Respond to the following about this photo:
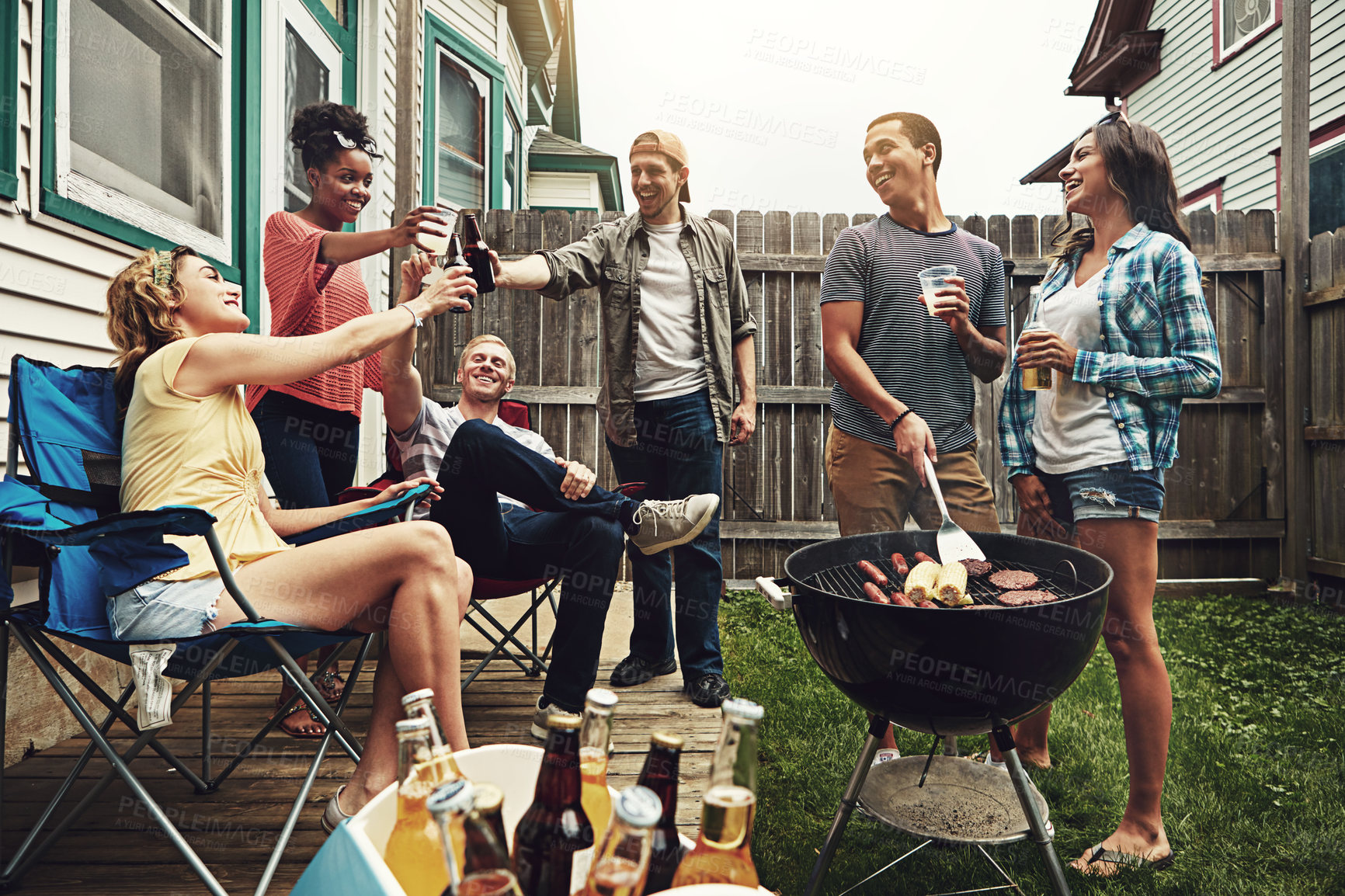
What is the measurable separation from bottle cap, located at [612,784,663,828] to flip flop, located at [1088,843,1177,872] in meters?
1.68

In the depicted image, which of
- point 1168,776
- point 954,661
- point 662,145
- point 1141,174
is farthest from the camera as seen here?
point 662,145

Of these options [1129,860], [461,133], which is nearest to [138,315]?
[1129,860]

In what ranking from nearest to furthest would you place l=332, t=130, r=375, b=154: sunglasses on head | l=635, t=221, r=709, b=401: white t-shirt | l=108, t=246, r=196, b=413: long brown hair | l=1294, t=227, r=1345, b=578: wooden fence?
l=108, t=246, r=196, b=413: long brown hair
l=332, t=130, r=375, b=154: sunglasses on head
l=635, t=221, r=709, b=401: white t-shirt
l=1294, t=227, r=1345, b=578: wooden fence

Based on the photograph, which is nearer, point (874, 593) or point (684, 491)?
point (874, 593)

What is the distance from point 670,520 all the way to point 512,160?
7119mm

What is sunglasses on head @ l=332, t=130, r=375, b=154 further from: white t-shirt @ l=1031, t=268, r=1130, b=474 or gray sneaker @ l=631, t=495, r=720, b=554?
white t-shirt @ l=1031, t=268, r=1130, b=474

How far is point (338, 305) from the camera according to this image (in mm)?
2639

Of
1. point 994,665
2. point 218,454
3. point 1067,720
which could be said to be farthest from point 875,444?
point 218,454

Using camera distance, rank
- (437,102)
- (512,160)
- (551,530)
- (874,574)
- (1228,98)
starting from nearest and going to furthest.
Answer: (874,574) < (551,530) < (437,102) < (1228,98) < (512,160)

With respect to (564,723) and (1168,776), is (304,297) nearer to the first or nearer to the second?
(564,723)

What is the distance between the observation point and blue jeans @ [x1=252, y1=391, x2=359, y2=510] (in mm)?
2406

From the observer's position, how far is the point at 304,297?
2.45 m

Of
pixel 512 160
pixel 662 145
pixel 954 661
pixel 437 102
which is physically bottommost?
pixel 954 661

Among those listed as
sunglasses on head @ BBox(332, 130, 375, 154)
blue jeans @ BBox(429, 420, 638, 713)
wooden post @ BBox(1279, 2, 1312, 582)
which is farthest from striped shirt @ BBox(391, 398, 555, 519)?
wooden post @ BBox(1279, 2, 1312, 582)
